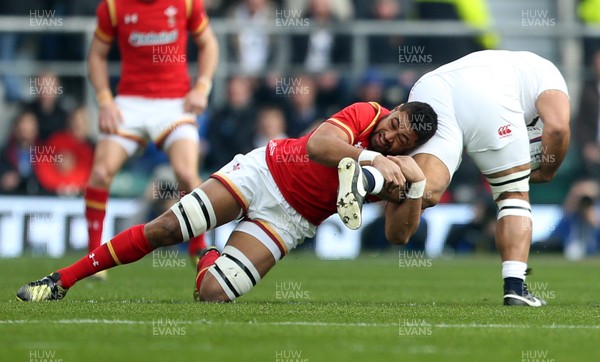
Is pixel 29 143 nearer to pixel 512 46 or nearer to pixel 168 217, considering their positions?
pixel 512 46

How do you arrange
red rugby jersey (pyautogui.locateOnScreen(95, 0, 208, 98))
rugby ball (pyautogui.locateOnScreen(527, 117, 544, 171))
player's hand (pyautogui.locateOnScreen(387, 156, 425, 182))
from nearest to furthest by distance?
player's hand (pyautogui.locateOnScreen(387, 156, 425, 182)) → rugby ball (pyautogui.locateOnScreen(527, 117, 544, 171)) → red rugby jersey (pyautogui.locateOnScreen(95, 0, 208, 98))

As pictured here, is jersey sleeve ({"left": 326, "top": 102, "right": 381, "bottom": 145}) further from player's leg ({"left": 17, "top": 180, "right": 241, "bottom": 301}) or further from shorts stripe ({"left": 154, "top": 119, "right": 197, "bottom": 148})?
shorts stripe ({"left": 154, "top": 119, "right": 197, "bottom": 148})

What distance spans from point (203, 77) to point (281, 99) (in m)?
6.14

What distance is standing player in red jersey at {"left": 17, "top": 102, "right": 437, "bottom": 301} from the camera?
8633 millimetres

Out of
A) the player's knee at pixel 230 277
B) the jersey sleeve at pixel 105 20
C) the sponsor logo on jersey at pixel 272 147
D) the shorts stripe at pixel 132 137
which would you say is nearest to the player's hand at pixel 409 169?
the sponsor logo on jersey at pixel 272 147

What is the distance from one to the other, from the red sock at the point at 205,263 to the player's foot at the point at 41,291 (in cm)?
99

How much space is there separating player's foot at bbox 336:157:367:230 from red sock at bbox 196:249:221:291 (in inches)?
57.9

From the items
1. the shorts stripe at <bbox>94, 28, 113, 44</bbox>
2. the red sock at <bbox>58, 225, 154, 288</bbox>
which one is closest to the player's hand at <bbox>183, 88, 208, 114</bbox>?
the shorts stripe at <bbox>94, 28, 113, 44</bbox>

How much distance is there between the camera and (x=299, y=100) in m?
18.1

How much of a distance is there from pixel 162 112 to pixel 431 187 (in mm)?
3730

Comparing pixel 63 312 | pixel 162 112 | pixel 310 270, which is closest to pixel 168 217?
pixel 63 312

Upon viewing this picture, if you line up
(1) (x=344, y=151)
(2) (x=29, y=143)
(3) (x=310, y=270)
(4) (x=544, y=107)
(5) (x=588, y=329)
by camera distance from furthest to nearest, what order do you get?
(2) (x=29, y=143) < (3) (x=310, y=270) < (4) (x=544, y=107) < (1) (x=344, y=151) < (5) (x=588, y=329)

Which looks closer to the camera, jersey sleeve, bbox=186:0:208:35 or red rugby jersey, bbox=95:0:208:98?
red rugby jersey, bbox=95:0:208:98

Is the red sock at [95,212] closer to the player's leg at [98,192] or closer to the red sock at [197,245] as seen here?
the player's leg at [98,192]
